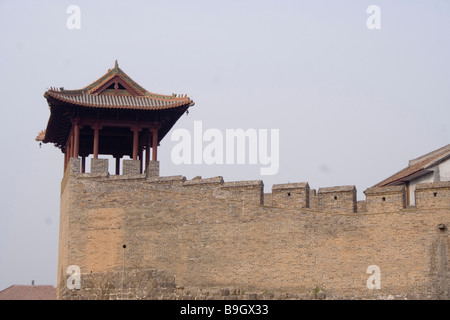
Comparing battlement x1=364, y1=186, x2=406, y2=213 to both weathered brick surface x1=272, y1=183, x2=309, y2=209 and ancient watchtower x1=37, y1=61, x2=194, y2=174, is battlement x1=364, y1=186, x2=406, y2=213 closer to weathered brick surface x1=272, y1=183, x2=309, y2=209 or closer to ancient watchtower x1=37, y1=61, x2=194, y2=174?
weathered brick surface x1=272, y1=183, x2=309, y2=209

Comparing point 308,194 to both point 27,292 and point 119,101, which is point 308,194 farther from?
point 27,292

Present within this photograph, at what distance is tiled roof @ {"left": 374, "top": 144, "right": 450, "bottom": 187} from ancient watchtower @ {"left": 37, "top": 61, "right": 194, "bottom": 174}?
6578 millimetres

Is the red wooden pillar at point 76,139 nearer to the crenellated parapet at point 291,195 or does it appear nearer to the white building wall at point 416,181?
the crenellated parapet at point 291,195

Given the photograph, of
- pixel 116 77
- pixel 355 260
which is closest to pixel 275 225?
pixel 355 260

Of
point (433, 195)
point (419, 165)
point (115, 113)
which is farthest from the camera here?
point (115, 113)

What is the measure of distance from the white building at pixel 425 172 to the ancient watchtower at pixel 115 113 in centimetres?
675

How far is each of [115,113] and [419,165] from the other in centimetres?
916

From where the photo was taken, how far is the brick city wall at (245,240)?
21875 millimetres

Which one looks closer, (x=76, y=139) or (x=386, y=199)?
(x=386, y=199)

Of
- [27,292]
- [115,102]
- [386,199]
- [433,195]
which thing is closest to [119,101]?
[115,102]

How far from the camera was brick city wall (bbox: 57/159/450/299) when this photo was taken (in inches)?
→ 861

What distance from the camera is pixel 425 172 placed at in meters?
25.2
